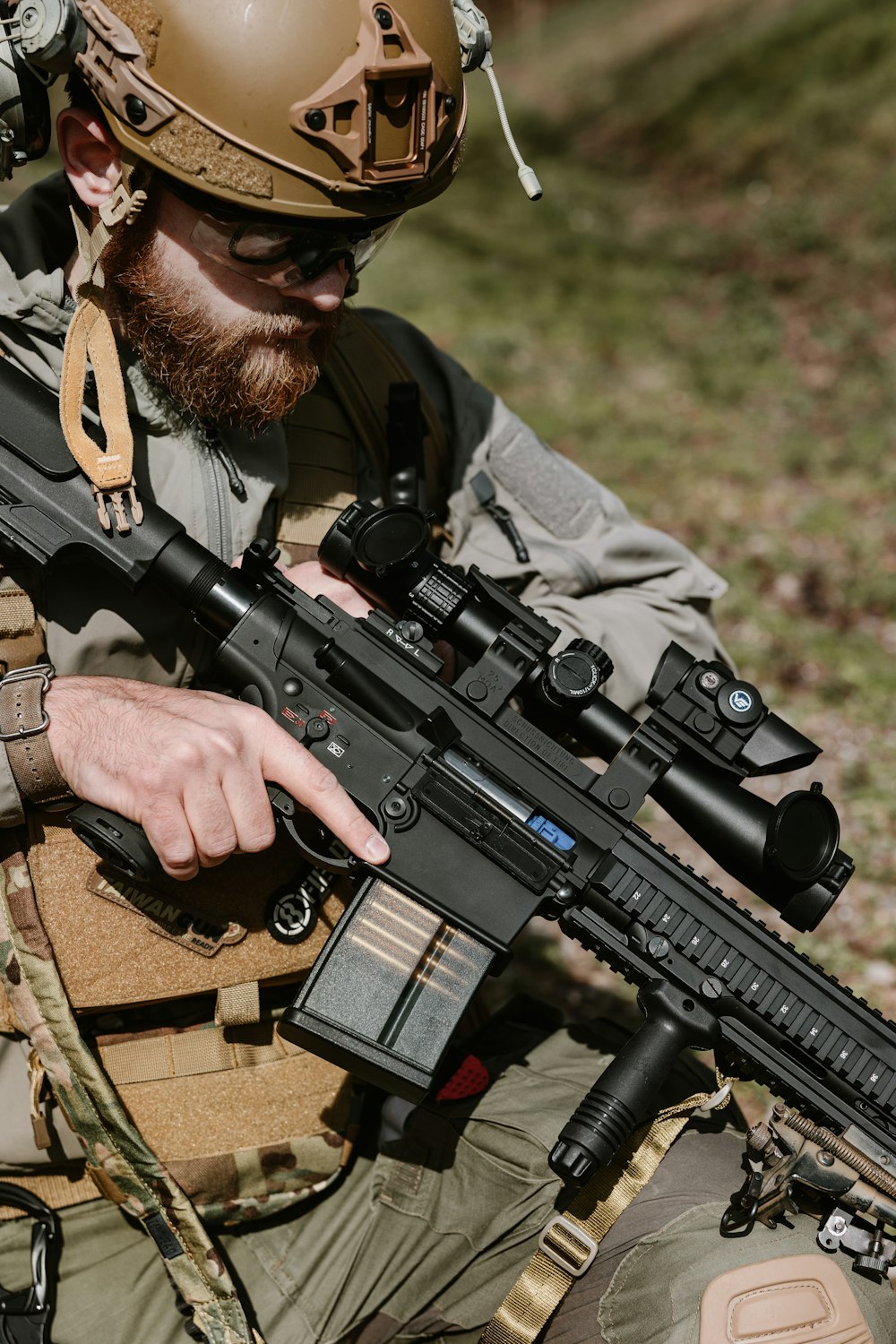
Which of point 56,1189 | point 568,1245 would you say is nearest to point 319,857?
point 568,1245

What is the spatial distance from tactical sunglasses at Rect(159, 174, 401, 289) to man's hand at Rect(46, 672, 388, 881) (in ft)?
3.20

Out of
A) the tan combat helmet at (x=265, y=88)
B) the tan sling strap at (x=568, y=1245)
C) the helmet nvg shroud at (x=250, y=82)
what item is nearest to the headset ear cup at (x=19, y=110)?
the helmet nvg shroud at (x=250, y=82)

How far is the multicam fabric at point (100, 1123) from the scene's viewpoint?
2.61 metres

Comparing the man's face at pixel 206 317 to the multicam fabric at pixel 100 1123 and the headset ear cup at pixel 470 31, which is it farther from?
the multicam fabric at pixel 100 1123

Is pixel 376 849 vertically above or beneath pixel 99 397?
beneath

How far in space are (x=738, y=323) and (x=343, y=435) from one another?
6.96m

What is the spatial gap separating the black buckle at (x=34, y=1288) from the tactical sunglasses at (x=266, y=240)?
2.23 m

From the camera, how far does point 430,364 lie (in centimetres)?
353

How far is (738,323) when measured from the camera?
9.26 metres

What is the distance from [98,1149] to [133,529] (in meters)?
1.41

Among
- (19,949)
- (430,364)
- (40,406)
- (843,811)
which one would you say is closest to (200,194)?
(40,406)

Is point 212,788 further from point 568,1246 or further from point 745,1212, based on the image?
point 745,1212

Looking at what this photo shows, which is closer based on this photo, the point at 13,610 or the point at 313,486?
the point at 13,610

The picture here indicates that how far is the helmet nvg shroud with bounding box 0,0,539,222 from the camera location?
7.95ft
